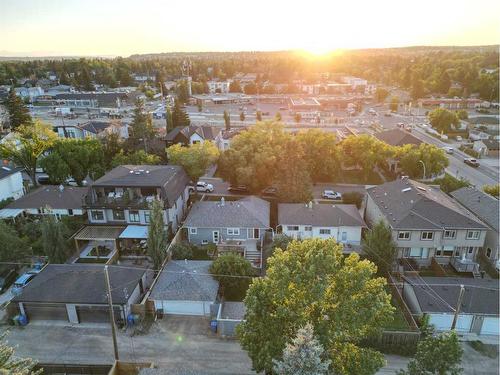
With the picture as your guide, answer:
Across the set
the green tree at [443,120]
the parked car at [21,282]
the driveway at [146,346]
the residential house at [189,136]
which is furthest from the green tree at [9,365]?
the green tree at [443,120]

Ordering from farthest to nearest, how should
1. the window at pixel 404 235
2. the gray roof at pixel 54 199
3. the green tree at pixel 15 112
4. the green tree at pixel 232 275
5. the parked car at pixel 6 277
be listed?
the green tree at pixel 15 112 → the gray roof at pixel 54 199 → the window at pixel 404 235 → the parked car at pixel 6 277 → the green tree at pixel 232 275

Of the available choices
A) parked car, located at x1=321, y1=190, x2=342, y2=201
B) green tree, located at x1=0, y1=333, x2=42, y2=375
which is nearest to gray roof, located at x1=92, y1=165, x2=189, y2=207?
parked car, located at x1=321, y1=190, x2=342, y2=201

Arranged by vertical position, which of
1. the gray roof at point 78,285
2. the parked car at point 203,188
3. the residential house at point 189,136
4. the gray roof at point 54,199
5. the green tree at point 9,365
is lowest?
the parked car at point 203,188

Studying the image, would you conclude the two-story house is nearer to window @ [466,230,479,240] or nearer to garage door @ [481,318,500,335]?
window @ [466,230,479,240]

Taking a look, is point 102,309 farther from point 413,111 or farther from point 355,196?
point 413,111

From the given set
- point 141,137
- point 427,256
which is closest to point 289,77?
point 141,137

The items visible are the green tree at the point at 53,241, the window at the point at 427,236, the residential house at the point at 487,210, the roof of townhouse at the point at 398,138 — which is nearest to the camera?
the green tree at the point at 53,241

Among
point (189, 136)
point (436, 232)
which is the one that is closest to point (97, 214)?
point (189, 136)

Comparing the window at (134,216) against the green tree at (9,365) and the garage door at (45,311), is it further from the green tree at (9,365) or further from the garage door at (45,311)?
the green tree at (9,365)
